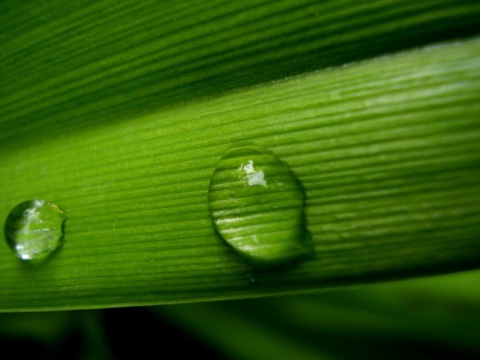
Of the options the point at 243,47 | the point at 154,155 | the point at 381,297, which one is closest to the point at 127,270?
the point at 154,155

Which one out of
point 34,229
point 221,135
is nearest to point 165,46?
point 221,135

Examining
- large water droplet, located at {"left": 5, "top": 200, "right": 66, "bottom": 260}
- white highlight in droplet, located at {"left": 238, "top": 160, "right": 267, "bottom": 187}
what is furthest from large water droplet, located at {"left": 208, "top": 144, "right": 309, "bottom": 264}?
large water droplet, located at {"left": 5, "top": 200, "right": 66, "bottom": 260}

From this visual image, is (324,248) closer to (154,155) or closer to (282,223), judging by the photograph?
(282,223)

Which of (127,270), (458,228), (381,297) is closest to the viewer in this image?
(458,228)

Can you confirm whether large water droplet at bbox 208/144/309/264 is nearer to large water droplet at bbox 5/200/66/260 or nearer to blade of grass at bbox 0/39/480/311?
blade of grass at bbox 0/39/480/311

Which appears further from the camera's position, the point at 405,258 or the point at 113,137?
the point at 113,137

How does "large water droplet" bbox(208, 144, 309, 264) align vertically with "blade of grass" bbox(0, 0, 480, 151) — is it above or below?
below
